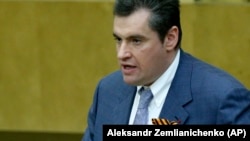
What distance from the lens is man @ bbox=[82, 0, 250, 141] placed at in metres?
3.41

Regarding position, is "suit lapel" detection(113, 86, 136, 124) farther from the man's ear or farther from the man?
the man's ear

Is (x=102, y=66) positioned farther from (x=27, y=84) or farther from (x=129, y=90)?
(x=129, y=90)

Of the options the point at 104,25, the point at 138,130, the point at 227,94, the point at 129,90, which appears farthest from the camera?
the point at 104,25

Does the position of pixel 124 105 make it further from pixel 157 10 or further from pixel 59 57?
pixel 59 57

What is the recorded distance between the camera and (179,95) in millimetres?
3516

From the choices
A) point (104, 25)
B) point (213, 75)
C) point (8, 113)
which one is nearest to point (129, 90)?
point (213, 75)

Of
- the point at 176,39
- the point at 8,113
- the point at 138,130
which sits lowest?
the point at 8,113

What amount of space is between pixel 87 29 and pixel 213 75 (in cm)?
311

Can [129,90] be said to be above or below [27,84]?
above

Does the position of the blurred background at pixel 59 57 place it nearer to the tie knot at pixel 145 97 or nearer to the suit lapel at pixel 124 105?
the suit lapel at pixel 124 105

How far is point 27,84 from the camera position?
266 inches

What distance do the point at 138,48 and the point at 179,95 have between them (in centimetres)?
27

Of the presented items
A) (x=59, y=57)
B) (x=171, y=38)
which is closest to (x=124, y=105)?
(x=171, y=38)

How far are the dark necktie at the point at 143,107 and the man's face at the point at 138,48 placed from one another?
67mm
